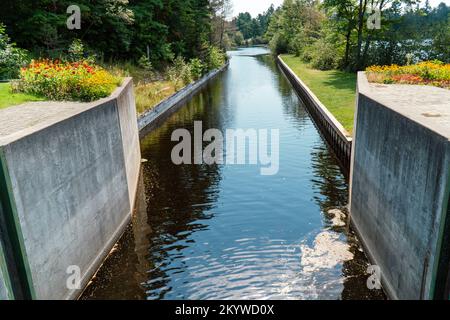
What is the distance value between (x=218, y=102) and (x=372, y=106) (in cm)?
2225

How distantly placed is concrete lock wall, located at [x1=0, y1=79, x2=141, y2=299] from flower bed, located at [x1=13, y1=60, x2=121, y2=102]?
23.2 inches

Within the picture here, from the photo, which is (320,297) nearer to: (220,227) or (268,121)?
(220,227)

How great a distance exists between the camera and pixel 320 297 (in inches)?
318

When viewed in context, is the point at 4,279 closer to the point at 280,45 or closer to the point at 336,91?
the point at 336,91

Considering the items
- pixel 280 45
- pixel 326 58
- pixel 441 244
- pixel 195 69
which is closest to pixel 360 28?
pixel 326 58

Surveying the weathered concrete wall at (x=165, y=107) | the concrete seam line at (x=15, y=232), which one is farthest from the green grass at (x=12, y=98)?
the weathered concrete wall at (x=165, y=107)

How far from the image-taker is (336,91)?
26875mm

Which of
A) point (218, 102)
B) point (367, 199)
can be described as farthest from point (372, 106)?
point (218, 102)

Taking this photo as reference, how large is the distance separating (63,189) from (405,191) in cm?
655

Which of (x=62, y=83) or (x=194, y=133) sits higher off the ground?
(x=62, y=83)

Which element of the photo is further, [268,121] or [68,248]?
[268,121]

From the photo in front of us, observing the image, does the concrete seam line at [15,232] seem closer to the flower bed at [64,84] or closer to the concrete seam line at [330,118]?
the flower bed at [64,84]
